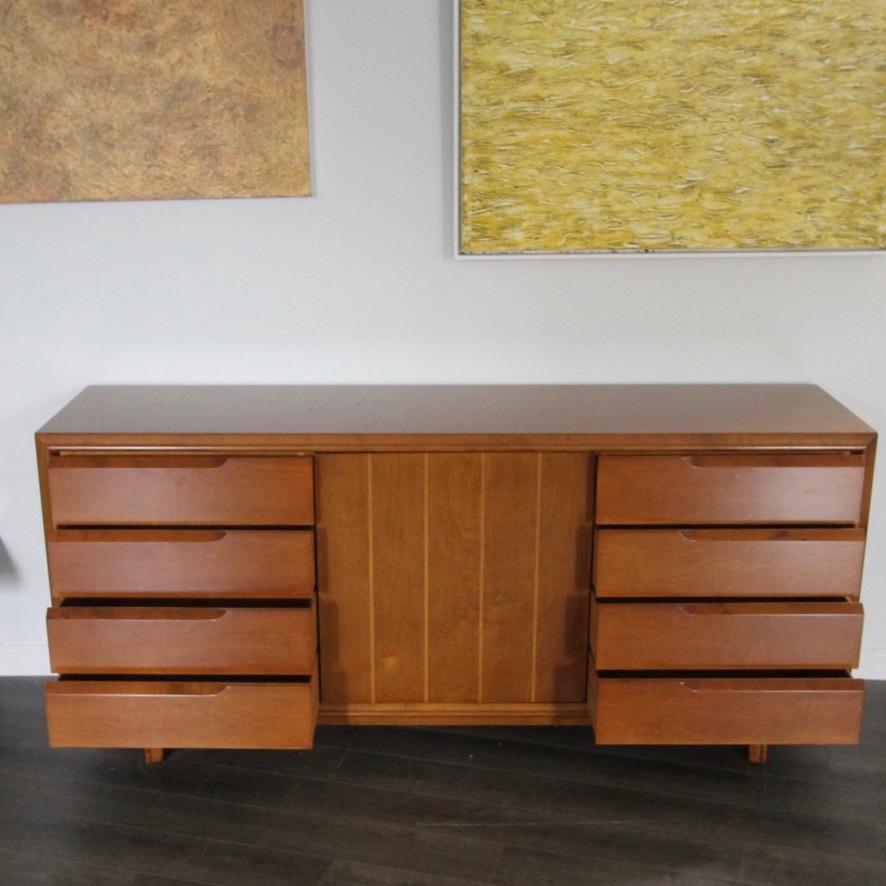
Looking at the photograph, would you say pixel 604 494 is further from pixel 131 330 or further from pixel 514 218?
pixel 131 330

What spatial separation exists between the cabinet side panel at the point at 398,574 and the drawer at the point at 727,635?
0.37 metres

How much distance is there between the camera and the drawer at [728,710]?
209cm

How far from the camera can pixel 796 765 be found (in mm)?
2289

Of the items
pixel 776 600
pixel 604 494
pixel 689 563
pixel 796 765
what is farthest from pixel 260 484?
pixel 796 765

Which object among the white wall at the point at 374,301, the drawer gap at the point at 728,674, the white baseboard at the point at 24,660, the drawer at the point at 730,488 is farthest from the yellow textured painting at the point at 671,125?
the white baseboard at the point at 24,660

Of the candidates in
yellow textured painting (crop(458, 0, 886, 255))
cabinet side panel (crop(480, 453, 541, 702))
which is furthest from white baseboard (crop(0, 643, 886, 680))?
yellow textured painting (crop(458, 0, 886, 255))

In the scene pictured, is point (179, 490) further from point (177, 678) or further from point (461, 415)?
point (461, 415)

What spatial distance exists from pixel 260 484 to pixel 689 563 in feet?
2.79

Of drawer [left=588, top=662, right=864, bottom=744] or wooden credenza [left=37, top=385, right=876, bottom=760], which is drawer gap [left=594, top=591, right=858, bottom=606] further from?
drawer [left=588, top=662, right=864, bottom=744]

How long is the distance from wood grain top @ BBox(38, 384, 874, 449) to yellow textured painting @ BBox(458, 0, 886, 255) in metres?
0.32

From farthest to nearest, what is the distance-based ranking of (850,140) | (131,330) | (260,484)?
1. (131,330)
2. (850,140)
3. (260,484)

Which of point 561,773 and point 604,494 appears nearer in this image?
point 604,494

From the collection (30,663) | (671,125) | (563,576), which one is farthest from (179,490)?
(671,125)

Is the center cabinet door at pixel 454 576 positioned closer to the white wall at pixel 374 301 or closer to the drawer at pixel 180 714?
the drawer at pixel 180 714
